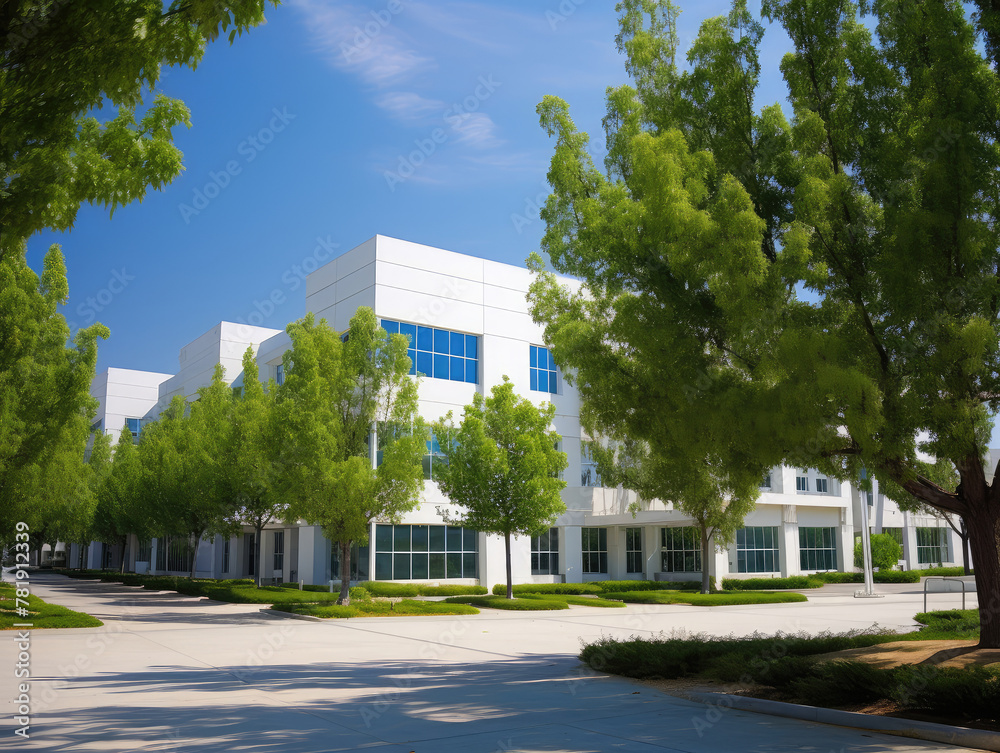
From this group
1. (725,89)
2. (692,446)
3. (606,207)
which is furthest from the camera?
(606,207)

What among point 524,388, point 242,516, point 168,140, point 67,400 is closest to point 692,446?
point 168,140

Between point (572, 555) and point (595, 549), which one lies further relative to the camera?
point (595, 549)

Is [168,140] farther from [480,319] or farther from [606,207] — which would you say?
[480,319]

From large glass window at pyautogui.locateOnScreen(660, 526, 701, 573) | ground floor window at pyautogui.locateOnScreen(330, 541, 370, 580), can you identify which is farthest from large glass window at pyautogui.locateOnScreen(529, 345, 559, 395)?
ground floor window at pyautogui.locateOnScreen(330, 541, 370, 580)

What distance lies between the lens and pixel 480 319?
3947cm

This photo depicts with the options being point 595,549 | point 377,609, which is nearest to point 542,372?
point 595,549

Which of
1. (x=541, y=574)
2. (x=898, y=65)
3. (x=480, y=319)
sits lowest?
(x=541, y=574)

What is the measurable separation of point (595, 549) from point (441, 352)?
14.8 metres

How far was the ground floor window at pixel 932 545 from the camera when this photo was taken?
196ft

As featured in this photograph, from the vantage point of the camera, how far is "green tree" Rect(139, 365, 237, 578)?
3253 cm

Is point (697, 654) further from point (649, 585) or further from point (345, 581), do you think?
point (649, 585)

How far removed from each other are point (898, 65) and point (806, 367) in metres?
4.57

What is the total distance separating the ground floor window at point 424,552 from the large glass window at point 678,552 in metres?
13.1

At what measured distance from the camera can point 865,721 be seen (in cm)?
829
